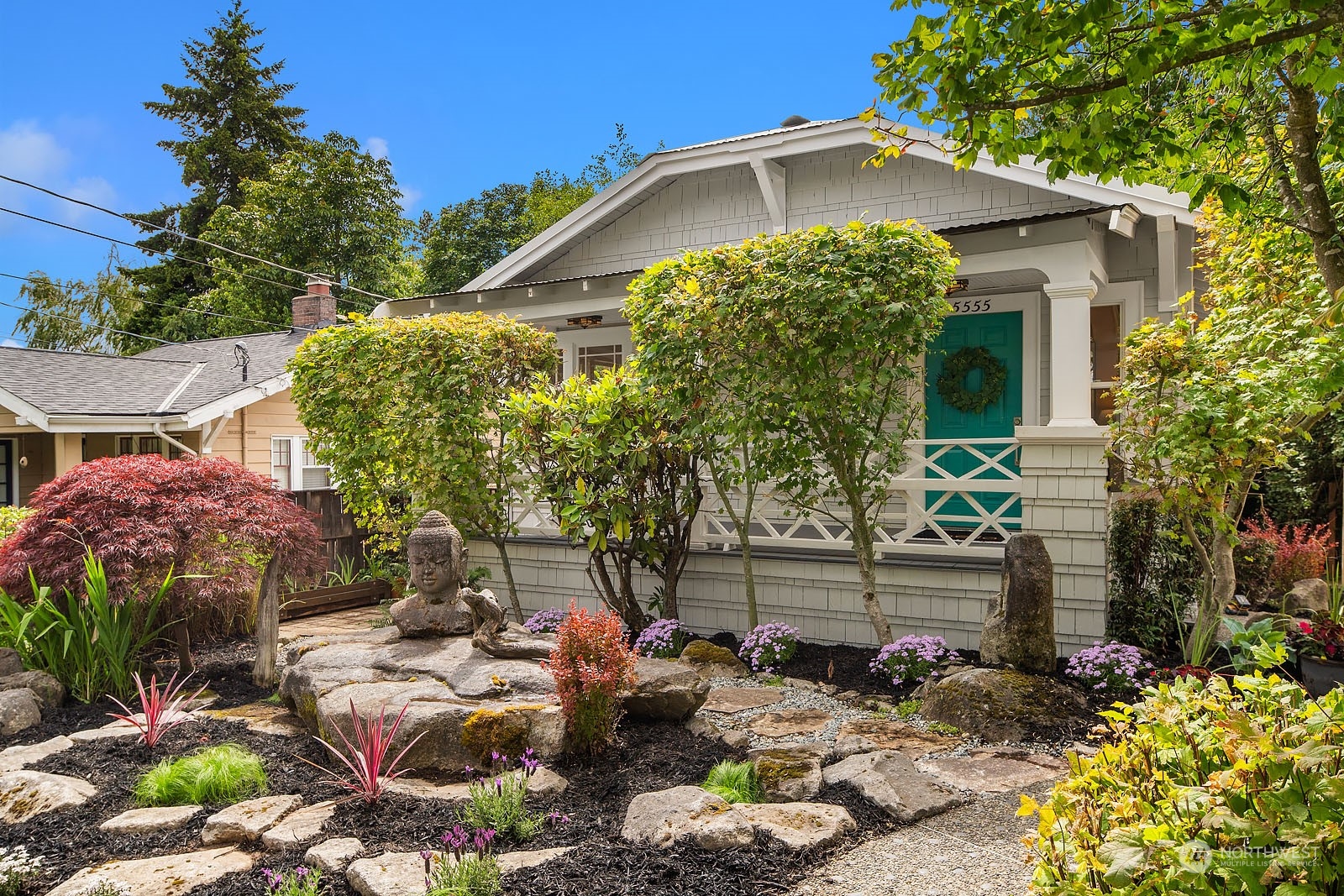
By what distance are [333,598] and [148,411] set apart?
6.02 meters

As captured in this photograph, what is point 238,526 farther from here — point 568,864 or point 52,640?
point 568,864

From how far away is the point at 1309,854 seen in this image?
1.70 metres

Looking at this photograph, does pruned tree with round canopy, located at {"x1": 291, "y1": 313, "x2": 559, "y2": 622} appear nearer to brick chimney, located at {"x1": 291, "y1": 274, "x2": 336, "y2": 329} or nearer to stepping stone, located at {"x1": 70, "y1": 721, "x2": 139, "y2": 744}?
stepping stone, located at {"x1": 70, "y1": 721, "x2": 139, "y2": 744}

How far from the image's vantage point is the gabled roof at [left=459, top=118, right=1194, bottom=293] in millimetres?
8656

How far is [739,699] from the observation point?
21.4 feet

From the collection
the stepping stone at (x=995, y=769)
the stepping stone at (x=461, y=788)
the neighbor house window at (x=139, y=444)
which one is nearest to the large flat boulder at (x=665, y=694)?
the stepping stone at (x=461, y=788)

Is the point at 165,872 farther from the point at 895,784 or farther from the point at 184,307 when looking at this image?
the point at 184,307

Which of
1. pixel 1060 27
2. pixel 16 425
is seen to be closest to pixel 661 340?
pixel 1060 27

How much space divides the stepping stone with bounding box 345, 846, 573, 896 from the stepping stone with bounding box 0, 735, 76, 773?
2.89 m

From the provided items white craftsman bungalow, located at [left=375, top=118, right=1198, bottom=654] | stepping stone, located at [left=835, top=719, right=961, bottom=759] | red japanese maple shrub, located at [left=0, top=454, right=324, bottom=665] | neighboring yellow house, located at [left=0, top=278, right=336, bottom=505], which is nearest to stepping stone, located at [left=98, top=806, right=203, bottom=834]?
red japanese maple shrub, located at [left=0, top=454, right=324, bottom=665]

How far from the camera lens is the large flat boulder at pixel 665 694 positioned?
5391mm

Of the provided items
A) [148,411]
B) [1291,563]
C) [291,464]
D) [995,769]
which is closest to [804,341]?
[995,769]

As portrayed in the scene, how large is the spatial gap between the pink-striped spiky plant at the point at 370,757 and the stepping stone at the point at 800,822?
68.6 inches

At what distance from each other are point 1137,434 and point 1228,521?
0.82m
